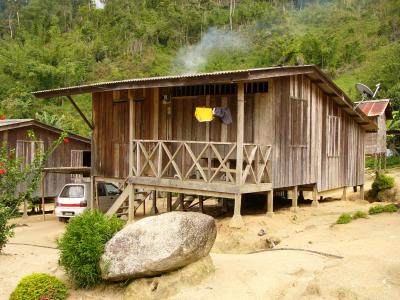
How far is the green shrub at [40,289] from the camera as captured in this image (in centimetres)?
843

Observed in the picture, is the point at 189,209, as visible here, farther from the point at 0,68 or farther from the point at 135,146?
the point at 0,68

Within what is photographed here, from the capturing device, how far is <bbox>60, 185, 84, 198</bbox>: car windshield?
17.8m

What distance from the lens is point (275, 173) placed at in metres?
13.9

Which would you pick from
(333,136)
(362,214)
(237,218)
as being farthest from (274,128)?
(333,136)

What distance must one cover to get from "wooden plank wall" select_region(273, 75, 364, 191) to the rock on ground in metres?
5.85

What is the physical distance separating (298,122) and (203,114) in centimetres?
299

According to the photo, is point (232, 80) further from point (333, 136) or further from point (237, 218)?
point (333, 136)

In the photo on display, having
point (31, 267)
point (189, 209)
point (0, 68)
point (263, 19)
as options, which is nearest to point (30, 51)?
point (0, 68)

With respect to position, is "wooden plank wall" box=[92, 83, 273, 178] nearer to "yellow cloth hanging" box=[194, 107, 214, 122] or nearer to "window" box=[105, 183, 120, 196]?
"yellow cloth hanging" box=[194, 107, 214, 122]

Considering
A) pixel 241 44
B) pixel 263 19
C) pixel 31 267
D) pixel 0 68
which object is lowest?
pixel 31 267

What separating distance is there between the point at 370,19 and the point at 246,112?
59580 mm

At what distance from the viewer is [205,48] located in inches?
2842

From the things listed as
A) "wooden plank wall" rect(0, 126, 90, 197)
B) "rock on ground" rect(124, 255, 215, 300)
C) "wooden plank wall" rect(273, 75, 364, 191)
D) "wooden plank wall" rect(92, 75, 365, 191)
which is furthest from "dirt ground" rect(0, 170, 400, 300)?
"wooden plank wall" rect(0, 126, 90, 197)

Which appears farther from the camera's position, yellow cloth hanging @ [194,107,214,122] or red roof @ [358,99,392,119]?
red roof @ [358,99,392,119]
